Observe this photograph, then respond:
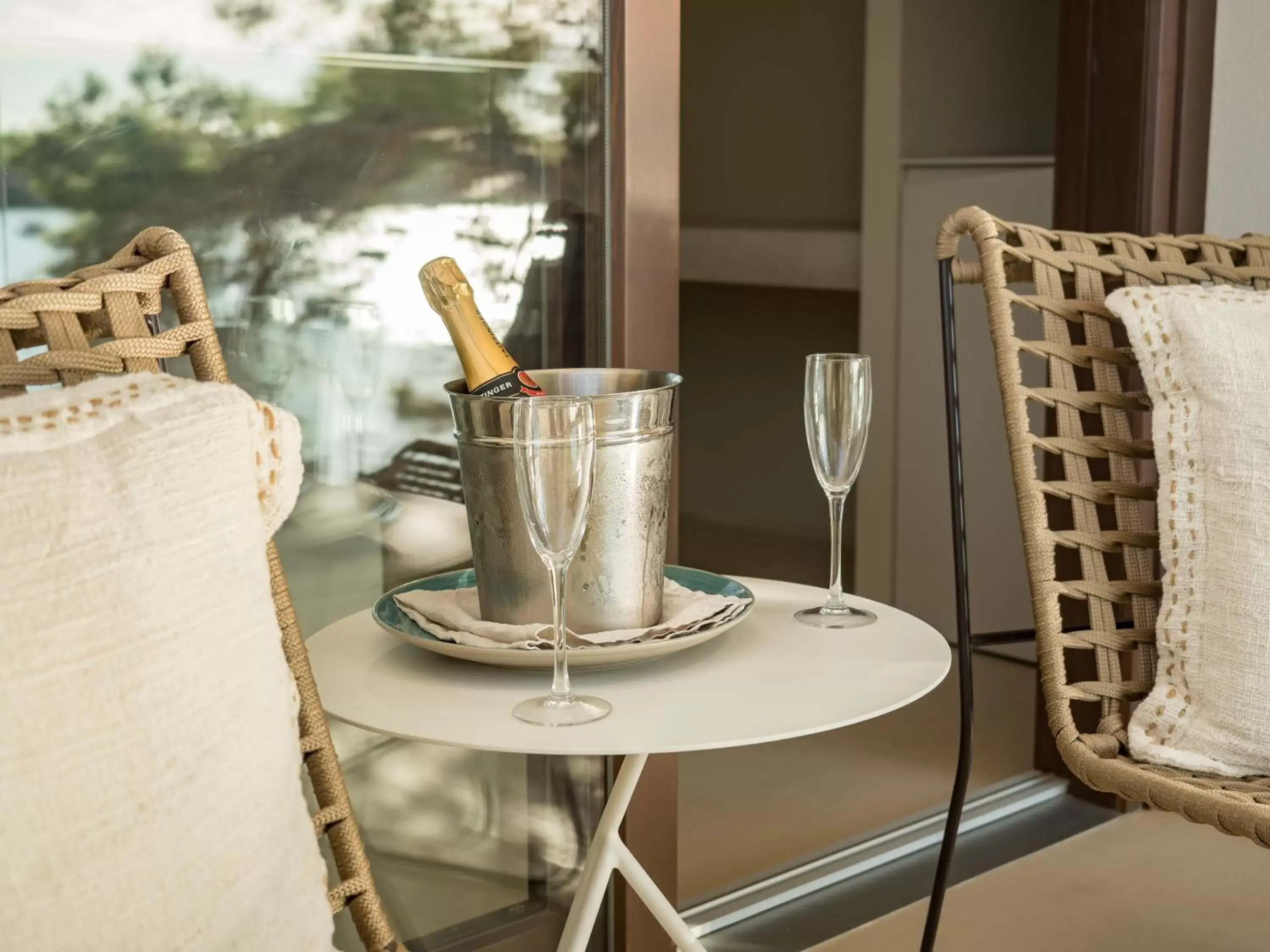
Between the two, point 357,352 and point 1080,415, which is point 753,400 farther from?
point 357,352

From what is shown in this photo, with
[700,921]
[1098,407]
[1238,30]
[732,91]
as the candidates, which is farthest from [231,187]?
[732,91]

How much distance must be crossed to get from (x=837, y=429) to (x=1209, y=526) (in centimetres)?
41

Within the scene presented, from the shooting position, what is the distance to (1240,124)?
2152mm

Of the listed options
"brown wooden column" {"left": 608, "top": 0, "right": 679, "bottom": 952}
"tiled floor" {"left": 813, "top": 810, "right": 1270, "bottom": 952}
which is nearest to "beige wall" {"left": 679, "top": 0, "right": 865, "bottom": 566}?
"tiled floor" {"left": 813, "top": 810, "right": 1270, "bottom": 952}

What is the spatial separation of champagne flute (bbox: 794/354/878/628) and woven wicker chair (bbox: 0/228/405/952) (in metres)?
0.41

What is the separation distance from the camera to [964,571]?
143 centimetres

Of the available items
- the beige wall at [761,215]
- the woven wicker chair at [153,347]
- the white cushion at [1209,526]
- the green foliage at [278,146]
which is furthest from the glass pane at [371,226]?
the beige wall at [761,215]

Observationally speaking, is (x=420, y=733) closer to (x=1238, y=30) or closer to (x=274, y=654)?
(x=274, y=654)

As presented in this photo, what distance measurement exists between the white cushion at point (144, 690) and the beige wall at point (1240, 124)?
1.85 meters

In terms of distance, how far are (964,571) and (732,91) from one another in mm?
Answer: 2817

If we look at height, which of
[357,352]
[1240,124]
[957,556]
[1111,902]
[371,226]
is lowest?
[1111,902]

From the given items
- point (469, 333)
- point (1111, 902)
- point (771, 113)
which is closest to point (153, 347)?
point (469, 333)

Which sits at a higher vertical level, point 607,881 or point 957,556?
point 957,556

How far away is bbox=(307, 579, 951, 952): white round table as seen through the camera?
83cm
